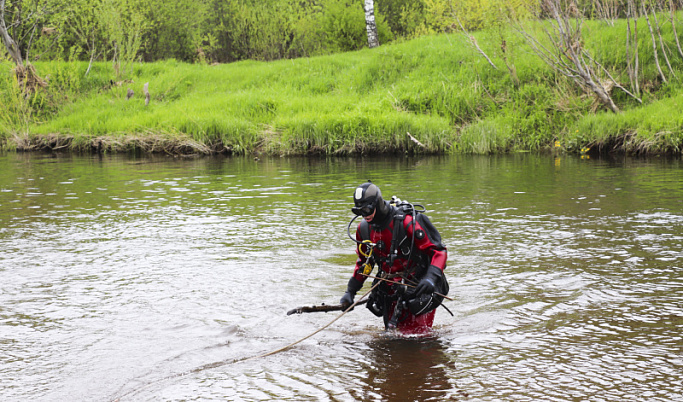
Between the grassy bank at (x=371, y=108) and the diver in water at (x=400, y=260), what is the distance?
15.9m

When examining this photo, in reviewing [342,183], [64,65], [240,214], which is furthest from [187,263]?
[64,65]

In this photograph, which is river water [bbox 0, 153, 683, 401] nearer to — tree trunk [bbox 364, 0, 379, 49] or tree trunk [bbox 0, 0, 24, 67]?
tree trunk [bbox 0, 0, 24, 67]

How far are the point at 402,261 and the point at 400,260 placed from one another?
21mm

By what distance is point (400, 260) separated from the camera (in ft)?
19.7

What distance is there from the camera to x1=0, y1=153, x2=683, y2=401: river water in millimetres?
5020

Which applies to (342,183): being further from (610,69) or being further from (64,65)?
(64,65)

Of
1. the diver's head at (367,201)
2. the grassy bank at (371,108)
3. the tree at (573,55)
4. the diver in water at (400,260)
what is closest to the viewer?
the diver's head at (367,201)

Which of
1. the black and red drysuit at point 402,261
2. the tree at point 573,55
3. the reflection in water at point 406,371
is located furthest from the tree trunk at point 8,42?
the reflection in water at point 406,371

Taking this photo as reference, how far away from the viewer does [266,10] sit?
3981cm

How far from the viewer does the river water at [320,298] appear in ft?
16.5

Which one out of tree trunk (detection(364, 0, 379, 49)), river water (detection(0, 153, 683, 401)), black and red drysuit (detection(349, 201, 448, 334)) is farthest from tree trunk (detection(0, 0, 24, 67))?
black and red drysuit (detection(349, 201, 448, 334))

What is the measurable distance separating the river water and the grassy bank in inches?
309

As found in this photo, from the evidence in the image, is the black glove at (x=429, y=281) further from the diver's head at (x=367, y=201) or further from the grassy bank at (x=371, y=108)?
the grassy bank at (x=371, y=108)

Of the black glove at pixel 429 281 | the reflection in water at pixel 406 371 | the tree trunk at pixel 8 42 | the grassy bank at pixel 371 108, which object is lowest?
the reflection in water at pixel 406 371
